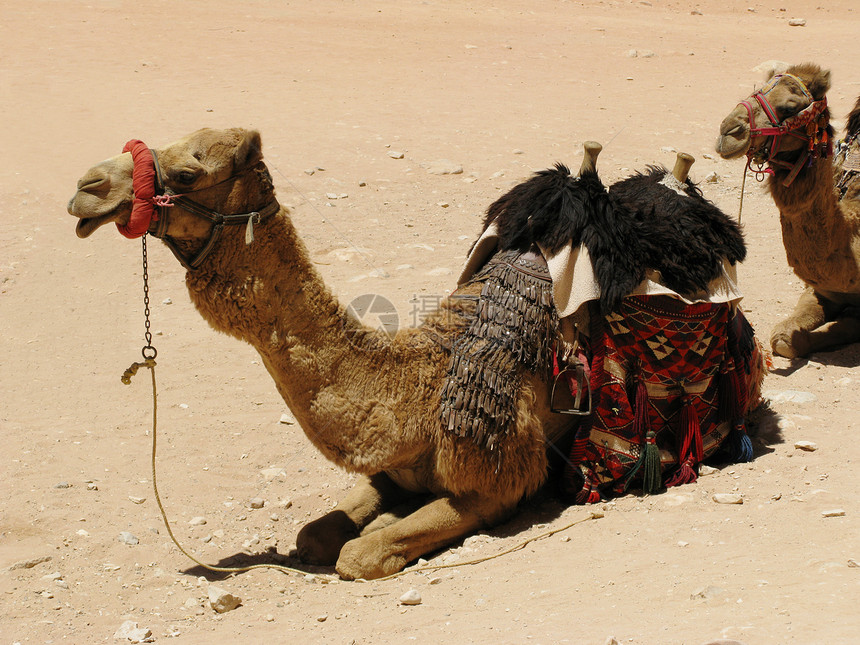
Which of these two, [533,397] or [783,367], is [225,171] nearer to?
[533,397]

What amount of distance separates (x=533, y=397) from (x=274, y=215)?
1.59 meters

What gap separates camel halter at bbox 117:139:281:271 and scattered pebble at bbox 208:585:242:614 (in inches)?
58.7

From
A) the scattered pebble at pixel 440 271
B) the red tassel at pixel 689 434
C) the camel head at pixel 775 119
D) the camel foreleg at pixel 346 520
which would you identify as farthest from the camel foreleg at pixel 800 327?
the camel foreleg at pixel 346 520

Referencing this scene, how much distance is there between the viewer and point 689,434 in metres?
5.22

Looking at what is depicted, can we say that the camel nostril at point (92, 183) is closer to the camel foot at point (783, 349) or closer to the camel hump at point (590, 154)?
the camel hump at point (590, 154)

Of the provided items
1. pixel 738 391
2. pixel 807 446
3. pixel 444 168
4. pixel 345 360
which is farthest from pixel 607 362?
pixel 444 168

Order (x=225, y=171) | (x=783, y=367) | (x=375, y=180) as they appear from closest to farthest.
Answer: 1. (x=225, y=171)
2. (x=783, y=367)
3. (x=375, y=180)

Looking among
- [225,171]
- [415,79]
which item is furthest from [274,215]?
[415,79]

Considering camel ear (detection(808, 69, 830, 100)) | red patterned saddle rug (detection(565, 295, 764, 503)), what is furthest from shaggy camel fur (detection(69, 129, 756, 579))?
camel ear (detection(808, 69, 830, 100))

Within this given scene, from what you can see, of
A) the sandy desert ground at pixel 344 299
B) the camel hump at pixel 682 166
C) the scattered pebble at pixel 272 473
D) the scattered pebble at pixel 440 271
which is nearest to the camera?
the sandy desert ground at pixel 344 299

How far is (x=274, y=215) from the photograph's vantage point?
440cm

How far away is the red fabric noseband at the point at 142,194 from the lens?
410 centimetres

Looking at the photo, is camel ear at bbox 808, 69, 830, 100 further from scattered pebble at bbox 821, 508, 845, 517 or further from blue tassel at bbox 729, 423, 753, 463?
scattered pebble at bbox 821, 508, 845, 517

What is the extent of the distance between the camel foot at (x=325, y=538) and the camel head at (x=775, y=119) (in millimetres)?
3460
